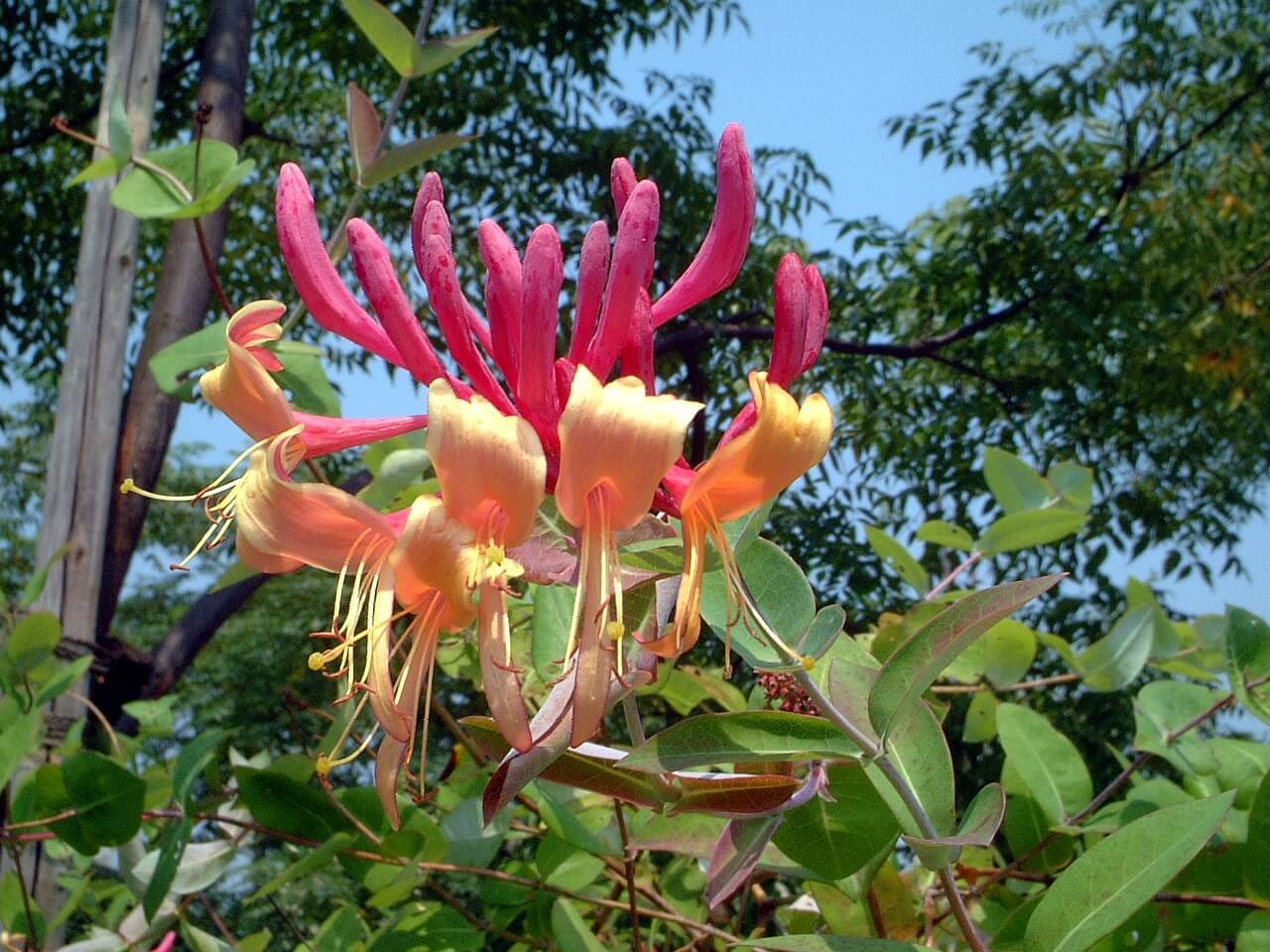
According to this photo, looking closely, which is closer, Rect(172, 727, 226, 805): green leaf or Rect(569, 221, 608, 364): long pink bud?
Rect(569, 221, 608, 364): long pink bud

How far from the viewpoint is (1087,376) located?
2979 mm

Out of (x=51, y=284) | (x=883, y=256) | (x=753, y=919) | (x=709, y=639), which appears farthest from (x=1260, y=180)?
(x=51, y=284)

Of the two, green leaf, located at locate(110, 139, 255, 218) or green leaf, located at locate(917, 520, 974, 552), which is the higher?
green leaf, located at locate(110, 139, 255, 218)

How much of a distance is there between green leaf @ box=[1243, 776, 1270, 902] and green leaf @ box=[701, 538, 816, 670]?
0.68 ft

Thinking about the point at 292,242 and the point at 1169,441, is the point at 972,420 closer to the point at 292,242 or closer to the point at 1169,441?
the point at 1169,441

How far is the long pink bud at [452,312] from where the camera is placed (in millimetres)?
372

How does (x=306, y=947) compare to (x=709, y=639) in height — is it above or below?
below

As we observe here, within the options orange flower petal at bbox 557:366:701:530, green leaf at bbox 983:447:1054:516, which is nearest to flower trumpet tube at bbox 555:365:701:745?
orange flower petal at bbox 557:366:701:530

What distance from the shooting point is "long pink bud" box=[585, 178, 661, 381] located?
359mm

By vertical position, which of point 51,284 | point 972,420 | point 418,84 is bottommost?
point 972,420

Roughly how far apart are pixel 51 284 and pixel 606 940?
2.80m

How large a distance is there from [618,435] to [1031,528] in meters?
0.51

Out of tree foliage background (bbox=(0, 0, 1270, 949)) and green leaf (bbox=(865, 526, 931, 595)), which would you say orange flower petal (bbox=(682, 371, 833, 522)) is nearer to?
green leaf (bbox=(865, 526, 931, 595))

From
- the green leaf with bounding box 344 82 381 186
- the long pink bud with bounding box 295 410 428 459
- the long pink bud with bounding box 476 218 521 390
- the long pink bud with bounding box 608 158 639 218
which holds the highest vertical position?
the green leaf with bounding box 344 82 381 186
